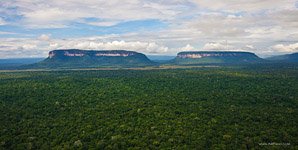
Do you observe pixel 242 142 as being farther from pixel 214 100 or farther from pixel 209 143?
pixel 214 100

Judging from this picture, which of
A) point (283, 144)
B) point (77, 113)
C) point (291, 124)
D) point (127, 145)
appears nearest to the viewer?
point (283, 144)

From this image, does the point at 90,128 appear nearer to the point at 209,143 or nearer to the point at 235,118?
the point at 209,143

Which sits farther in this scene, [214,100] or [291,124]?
[214,100]

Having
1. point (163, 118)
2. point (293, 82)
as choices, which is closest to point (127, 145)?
point (163, 118)

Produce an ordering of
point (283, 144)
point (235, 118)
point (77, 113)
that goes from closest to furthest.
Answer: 1. point (283, 144)
2. point (235, 118)
3. point (77, 113)

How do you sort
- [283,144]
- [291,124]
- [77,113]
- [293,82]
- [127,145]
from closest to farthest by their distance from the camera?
[283,144] < [127,145] < [291,124] < [77,113] < [293,82]

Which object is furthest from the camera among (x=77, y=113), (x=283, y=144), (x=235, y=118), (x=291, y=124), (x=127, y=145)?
(x=77, y=113)

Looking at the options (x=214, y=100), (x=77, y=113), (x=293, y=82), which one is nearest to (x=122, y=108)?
(x=77, y=113)

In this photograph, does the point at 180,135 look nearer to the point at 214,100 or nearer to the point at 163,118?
the point at 163,118

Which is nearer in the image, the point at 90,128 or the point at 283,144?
the point at 283,144
